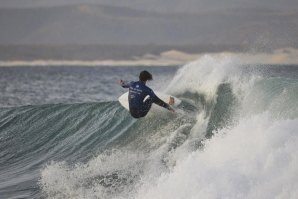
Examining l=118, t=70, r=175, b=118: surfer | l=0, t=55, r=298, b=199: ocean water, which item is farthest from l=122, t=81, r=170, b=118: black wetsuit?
l=0, t=55, r=298, b=199: ocean water

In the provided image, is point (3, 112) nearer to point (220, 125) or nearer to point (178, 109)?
point (178, 109)

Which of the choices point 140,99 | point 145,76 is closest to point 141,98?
point 140,99

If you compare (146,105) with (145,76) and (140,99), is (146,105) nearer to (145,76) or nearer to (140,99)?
(140,99)

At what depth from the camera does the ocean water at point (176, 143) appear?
7.86 metres

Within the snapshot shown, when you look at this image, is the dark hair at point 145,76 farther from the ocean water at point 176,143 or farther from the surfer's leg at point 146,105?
the ocean water at point 176,143

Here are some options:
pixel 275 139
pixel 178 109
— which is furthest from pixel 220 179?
pixel 178 109

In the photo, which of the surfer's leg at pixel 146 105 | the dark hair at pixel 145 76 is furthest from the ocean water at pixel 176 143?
the dark hair at pixel 145 76

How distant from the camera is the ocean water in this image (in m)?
7.86

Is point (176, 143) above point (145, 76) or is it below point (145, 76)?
below

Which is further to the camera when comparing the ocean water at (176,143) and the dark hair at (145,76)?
the dark hair at (145,76)

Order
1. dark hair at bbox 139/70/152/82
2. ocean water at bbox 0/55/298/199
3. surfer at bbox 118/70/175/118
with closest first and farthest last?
ocean water at bbox 0/55/298/199 → dark hair at bbox 139/70/152/82 → surfer at bbox 118/70/175/118

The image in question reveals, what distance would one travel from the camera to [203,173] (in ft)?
26.5

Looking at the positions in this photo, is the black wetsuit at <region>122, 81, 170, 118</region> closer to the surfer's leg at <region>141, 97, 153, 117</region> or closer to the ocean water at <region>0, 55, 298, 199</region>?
the surfer's leg at <region>141, 97, 153, 117</region>

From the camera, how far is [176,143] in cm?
1281
